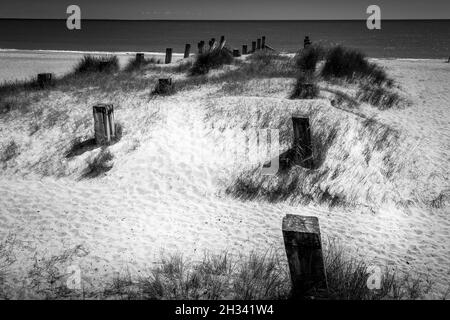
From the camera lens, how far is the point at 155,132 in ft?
23.5

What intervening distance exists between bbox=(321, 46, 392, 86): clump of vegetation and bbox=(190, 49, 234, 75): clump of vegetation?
4113 millimetres

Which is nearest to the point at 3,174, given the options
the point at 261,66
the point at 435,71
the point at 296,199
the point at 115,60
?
the point at 296,199

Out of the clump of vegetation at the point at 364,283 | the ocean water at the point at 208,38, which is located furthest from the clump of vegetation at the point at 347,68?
the clump of vegetation at the point at 364,283

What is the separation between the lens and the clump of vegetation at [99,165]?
6219 millimetres

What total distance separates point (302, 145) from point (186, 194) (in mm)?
2366

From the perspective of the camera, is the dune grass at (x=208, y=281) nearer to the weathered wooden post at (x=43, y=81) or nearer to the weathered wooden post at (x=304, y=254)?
the weathered wooden post at (x=304, y=254)

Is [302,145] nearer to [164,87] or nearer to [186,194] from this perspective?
[186,194]

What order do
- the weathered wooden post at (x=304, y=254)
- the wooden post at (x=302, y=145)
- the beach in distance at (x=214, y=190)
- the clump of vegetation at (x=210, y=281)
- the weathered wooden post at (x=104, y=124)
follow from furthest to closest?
the weathered wooden post at (x=104, y=124) < the wooden post at (x=302, y=145) < the beach in distance at (x=214, y=190) < the clump of vegetation at (x=210, y=281) < the weathered wooden post at (x=304, y=254)

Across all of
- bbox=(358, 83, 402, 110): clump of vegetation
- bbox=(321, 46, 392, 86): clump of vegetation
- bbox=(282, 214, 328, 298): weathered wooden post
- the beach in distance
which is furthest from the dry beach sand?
bbox=(321, 46, 392, 86): clump of vegetation

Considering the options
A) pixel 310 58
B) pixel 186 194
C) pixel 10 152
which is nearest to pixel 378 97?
pixel 310 58

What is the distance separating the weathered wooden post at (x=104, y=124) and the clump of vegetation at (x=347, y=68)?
8.07m

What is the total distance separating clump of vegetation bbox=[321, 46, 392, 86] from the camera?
11992mm

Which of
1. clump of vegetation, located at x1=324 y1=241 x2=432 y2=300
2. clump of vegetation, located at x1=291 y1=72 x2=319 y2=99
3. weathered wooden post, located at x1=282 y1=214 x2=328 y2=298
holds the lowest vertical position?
clump of vegetation, located at x1=324 y1=241 x2=432 y2=300

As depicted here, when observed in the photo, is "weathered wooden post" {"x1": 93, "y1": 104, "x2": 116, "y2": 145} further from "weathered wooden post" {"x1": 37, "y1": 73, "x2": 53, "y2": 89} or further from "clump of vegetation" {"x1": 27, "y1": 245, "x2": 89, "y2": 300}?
"weathered wooden post" {"x1": 37, "y1": 73, "x2": 53, "y2": 89}
